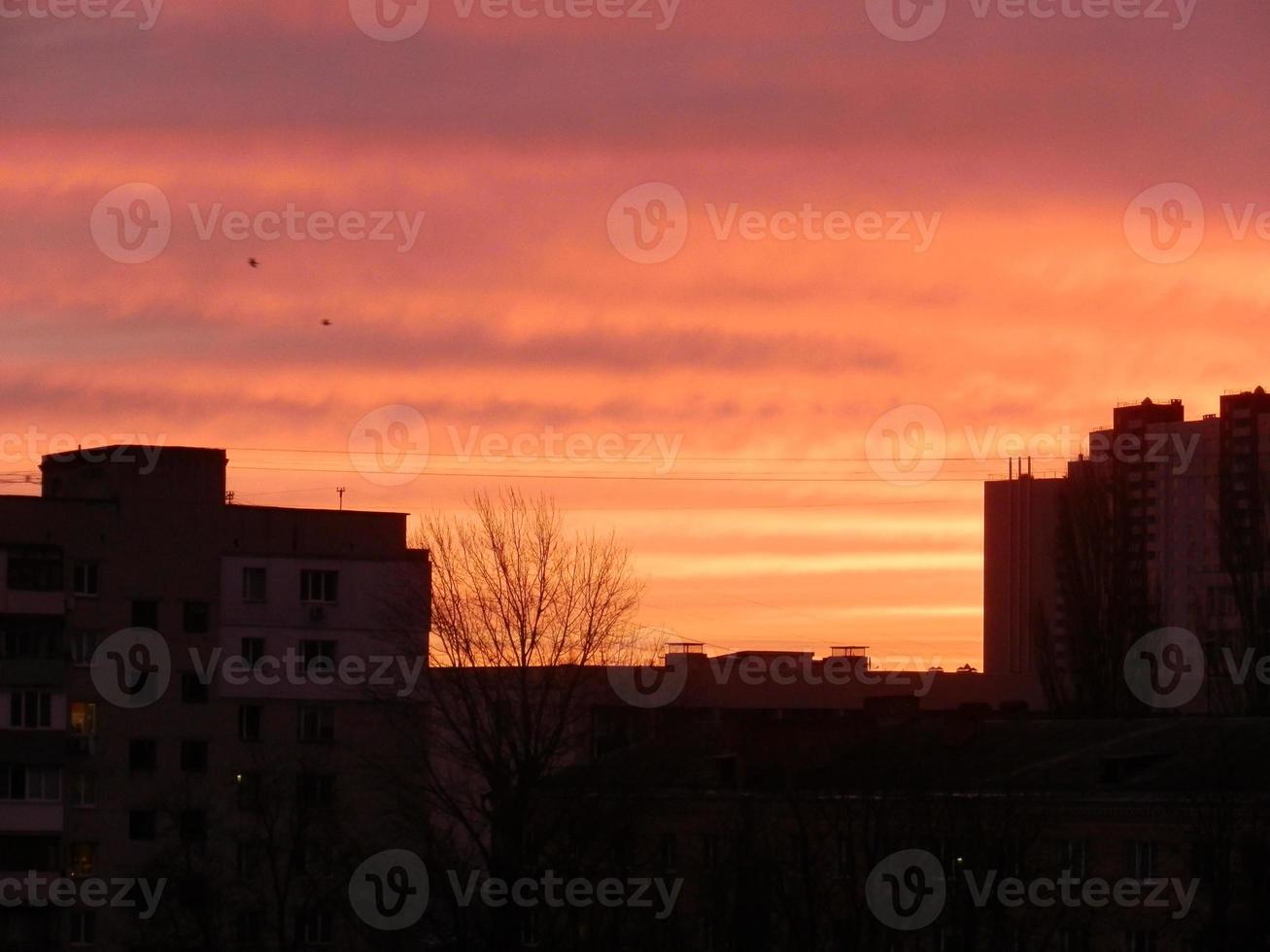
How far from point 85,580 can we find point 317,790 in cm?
1118

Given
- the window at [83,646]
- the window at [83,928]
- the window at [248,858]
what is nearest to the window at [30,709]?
the window at [83,646]

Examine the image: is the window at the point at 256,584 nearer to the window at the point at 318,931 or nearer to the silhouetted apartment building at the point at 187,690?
the silhouetted apartment building at the point at 187,690

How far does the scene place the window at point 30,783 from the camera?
227 feet

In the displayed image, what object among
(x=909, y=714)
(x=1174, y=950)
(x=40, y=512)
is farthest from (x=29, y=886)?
(x=1174, y=950)

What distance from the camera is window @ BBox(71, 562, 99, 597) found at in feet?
238

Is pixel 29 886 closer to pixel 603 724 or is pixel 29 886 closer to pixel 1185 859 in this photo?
pixel 603 724

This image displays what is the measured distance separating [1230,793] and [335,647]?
37.9 meters

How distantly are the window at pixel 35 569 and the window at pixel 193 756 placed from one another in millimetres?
7364

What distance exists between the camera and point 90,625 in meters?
72.6

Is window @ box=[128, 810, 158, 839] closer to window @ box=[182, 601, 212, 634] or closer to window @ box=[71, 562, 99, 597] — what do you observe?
window @ box=[182, 601, 212, 634]

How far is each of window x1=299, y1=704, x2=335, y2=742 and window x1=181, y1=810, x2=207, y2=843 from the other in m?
5.65

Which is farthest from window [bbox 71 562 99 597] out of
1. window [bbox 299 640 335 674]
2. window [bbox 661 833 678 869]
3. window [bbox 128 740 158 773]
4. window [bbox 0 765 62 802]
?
window [bbox 661 833 678 869]

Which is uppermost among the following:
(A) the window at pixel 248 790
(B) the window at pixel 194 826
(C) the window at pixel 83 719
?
A: (C) the window at pixel 83 719

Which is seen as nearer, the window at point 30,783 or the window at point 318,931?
the window at point 30,783
